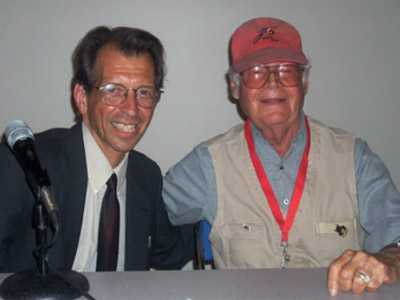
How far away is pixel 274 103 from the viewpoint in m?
1.74

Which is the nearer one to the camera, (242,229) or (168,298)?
(168,298)

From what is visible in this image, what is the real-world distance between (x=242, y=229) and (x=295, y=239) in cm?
22

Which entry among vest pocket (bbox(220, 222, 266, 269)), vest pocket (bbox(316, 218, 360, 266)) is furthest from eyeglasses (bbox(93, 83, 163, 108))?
vest pocket (bbox(316, 218, 360, 266))

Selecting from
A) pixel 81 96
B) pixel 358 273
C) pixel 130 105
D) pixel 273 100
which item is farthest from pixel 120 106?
pixel 358 273

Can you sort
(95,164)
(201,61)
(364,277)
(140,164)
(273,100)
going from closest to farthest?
1. (364,277)
2. (95,164)
3. (273,100)
4. (140,164)
5. (201,61)

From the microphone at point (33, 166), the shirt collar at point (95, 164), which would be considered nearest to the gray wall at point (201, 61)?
the shirt collar at point (95, 164)

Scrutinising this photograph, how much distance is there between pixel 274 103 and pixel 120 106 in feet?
2.05

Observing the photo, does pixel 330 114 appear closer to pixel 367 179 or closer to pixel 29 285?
pixel 367 179

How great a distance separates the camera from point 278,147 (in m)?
1.86

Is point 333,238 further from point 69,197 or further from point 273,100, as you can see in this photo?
point 69,197

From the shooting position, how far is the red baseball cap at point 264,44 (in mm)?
1726

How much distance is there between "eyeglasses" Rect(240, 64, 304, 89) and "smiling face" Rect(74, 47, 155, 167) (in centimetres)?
41

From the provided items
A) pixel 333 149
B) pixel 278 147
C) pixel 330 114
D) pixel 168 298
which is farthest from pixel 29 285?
pixel 330 114

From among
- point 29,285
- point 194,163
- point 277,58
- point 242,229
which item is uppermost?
point 277,58
